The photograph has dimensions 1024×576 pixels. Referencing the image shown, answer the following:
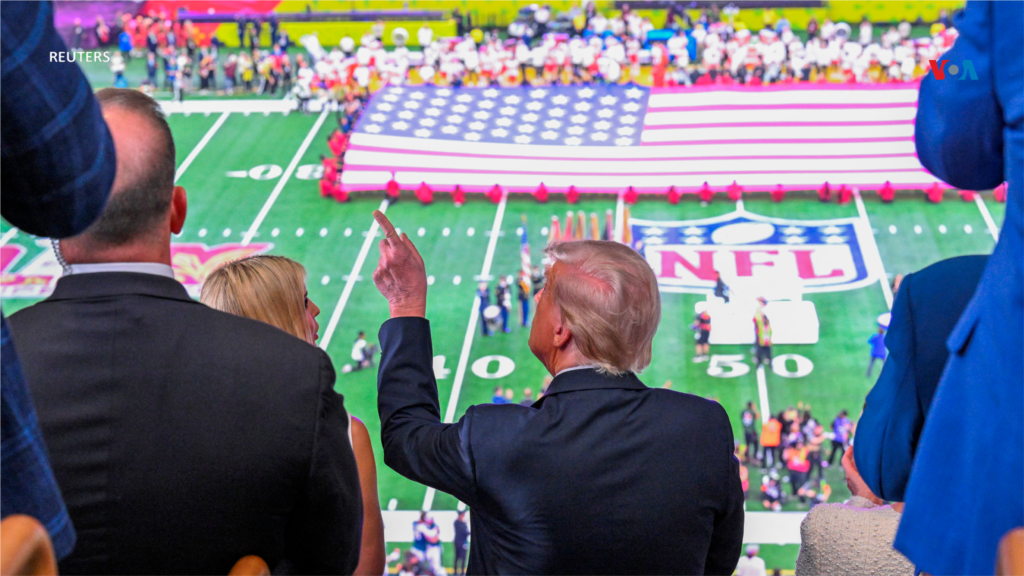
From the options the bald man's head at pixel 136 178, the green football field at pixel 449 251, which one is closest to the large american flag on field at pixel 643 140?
the green football field at pixel 449 251

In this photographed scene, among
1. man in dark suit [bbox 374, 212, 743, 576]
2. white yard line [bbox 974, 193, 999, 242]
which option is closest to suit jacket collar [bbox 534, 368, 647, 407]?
man in dark suit [bbox 374, 212, 743, 576]

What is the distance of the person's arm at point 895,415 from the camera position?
7.33 ft

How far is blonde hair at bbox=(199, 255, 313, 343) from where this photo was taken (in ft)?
11.4

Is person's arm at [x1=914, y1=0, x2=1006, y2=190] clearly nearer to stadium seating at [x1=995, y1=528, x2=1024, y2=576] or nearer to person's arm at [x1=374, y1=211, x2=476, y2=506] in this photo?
stadium seating at [x1=995, y1=528, x2=1024, y2=576]

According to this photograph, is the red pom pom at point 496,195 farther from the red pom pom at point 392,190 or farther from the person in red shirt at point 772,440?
the person in red shirt at point 772,440

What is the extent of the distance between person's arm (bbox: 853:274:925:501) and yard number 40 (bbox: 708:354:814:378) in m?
18.4

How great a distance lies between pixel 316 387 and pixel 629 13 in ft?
120

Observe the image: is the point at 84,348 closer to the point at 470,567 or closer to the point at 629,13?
the point at 470,567

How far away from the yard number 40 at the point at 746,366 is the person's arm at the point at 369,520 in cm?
1760

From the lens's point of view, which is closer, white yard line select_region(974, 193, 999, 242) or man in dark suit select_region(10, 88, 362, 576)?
man in dark suit select_region(10, 88, 362, 576)

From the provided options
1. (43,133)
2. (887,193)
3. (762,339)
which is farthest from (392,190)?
(43,133)

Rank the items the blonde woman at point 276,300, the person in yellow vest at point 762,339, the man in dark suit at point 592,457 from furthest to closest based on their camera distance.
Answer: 1. the person in yellow vest at point 762,339
2. the blonde woman at point 276,300
3. the man in dark suit at point 592,457

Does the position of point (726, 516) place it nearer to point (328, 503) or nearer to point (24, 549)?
point (328, 503)

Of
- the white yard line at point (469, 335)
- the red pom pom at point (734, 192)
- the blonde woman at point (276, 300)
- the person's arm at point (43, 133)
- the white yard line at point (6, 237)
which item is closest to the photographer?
the person's arm at point (43, 133)
